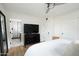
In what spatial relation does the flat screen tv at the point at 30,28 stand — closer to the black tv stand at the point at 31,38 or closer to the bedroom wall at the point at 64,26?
the black tv stand at the point at 31,38

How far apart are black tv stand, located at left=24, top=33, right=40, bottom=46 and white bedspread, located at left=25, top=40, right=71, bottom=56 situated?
0.08 meters

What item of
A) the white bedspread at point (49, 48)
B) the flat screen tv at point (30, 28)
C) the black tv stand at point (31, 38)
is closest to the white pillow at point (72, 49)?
the white bedspread at point (49, 48)

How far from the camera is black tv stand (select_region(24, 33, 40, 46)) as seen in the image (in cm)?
151

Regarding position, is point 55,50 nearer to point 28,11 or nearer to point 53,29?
point 53,29

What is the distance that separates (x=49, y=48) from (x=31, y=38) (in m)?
0.33

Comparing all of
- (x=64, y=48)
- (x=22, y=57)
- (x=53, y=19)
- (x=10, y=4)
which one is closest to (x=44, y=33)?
(x=53, y=19)

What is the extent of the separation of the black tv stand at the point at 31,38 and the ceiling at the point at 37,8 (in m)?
0.32

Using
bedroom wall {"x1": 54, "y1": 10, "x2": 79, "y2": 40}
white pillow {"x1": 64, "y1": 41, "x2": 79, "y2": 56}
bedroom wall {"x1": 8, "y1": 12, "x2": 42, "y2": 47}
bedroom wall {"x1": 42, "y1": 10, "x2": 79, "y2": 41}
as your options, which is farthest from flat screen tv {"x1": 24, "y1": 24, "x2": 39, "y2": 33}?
white pillow {"x1": 64, "y1": 41, "x2": 79, "y2": 56}

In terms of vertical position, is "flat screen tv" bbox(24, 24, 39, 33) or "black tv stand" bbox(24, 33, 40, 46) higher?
"flat screen tv" bbox(24, 24, 39, 33)

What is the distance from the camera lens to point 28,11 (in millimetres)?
1494

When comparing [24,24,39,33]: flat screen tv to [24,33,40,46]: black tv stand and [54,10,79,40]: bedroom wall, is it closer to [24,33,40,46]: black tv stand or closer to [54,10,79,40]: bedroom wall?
[24,33,40,46]: black tv stand

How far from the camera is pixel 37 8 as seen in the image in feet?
4.78

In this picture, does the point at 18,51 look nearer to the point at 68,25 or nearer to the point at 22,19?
the point at 22,19

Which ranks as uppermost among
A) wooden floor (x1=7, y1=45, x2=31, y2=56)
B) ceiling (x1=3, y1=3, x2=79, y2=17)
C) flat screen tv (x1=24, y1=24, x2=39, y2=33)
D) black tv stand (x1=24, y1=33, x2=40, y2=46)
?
ceiling (x1=3, y1=3, x2=79, y2=17)
